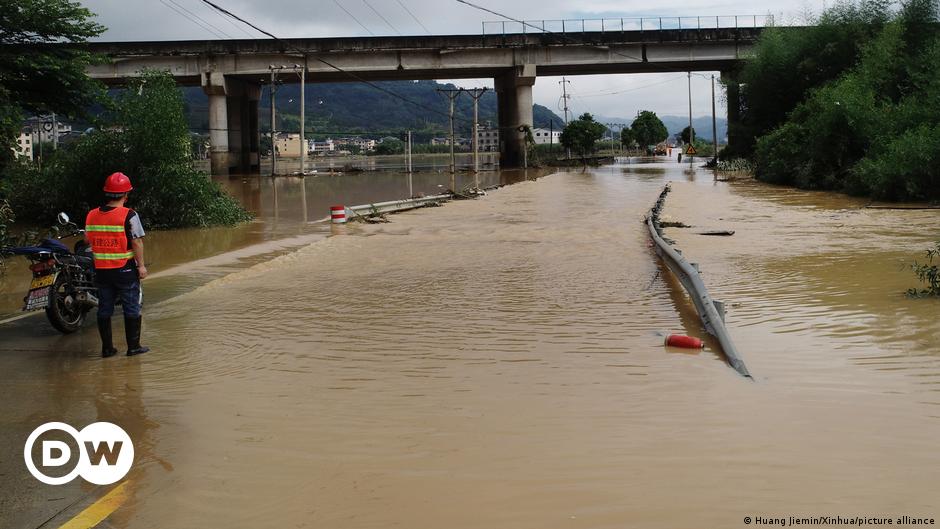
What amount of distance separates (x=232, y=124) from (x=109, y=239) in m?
71.8

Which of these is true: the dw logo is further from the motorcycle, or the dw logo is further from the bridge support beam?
the bridge support beam

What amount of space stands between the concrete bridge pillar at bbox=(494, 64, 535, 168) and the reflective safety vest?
6453 cm

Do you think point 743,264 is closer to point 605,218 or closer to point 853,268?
point 853,268

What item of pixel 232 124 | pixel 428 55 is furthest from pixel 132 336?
pixel 232 124

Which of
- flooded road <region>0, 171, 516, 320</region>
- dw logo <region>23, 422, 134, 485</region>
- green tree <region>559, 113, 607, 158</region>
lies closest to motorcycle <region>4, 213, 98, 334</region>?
flooded road <region>0, 171, 516, 320</region>

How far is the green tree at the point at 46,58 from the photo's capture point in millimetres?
17422

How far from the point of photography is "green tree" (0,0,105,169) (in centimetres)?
1742

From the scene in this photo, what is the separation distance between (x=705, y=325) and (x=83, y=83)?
15830mm

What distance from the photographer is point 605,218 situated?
77.3 feet

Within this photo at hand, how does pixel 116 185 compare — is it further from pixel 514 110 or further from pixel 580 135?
pixel 580 135

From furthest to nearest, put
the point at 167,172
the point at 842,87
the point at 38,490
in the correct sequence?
the point at 842,87 < the point at 167,172 < the point at 38,490

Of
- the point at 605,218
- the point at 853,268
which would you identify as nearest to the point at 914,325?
the point at 853,268

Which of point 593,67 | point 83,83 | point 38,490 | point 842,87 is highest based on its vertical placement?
point 593,67

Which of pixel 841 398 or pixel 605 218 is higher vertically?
pixel 605 218
